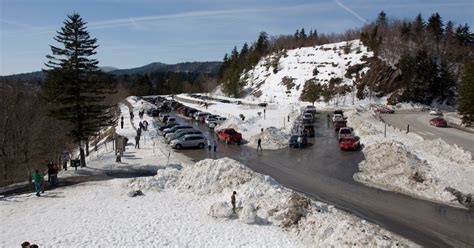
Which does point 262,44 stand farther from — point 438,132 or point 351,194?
point 351,194

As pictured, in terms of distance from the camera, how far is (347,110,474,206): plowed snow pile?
2472 centimetres

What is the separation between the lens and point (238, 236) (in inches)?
705

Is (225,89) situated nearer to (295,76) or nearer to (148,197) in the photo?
(295,76)

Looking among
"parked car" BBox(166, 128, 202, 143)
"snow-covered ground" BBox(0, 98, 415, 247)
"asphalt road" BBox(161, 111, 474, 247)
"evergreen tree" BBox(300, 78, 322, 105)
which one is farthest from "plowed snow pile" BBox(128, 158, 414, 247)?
"evergreen tree" BBox(300, 78, 322, 105)

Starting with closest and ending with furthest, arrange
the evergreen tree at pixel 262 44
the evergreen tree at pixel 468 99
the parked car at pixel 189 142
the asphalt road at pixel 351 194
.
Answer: the asphalt road at pixel 351 194 < the parked car at pixel 189 142 < the evergreen tree at pixel 468 99 < the evergreen tree at pixel 262 44

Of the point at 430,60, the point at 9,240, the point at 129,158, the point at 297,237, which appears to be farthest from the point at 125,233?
the point at 430,60

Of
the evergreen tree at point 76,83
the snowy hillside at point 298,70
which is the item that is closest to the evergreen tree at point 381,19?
the snowy hillside at point 298,70

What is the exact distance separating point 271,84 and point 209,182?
102 m

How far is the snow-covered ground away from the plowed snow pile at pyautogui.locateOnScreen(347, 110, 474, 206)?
7.23 m

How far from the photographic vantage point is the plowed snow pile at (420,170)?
2472 cm

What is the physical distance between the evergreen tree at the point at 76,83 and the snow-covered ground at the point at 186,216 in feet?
22.9

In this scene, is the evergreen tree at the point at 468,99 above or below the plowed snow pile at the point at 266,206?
above

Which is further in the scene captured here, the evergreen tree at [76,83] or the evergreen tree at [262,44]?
the evergreen tree at [262,44]

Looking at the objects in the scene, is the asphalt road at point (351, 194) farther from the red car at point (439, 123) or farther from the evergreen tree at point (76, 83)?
the red car at point (439, 123)
